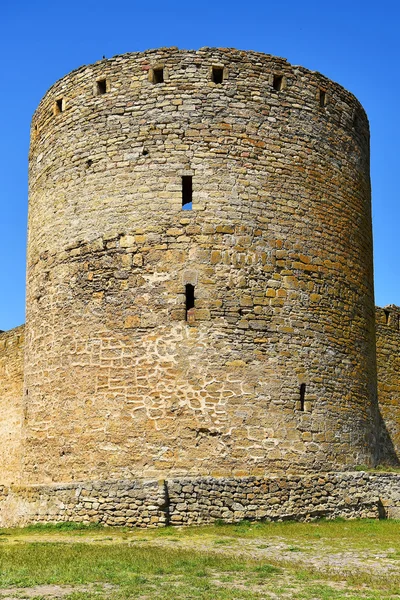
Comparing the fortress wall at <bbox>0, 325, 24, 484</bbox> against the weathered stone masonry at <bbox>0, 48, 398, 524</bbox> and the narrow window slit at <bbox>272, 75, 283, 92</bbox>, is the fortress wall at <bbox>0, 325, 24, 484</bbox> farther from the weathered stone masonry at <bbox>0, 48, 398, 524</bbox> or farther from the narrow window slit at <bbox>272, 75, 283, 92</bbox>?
the narrow window slit at <bbox>272, 75, 283, 92</bbox>

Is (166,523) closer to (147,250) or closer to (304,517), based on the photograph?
(304,517)

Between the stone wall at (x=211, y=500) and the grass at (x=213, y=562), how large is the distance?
0.25 meters

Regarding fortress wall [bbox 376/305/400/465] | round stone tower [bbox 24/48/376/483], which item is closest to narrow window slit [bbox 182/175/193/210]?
round stone tower [bbox 24/48/376/483]

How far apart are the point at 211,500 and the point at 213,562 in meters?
3.41

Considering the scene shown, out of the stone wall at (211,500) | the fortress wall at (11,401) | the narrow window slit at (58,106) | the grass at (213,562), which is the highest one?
the narrow window slit at (58,106)

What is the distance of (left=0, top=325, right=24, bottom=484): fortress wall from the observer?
19.0 m

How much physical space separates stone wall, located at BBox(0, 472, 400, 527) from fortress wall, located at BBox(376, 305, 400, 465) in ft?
18.5

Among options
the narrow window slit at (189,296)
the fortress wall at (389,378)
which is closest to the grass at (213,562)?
the narrow window slit at (189,296)

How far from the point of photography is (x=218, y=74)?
13.9 meters

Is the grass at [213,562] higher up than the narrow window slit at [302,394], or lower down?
lower down

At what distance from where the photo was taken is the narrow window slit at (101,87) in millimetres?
14188

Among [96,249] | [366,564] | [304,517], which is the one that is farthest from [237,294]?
[366,564]

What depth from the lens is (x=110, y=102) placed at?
13984 mm

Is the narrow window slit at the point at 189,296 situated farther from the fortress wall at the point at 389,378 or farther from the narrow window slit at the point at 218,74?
the fortress wall at the point at 389,378
